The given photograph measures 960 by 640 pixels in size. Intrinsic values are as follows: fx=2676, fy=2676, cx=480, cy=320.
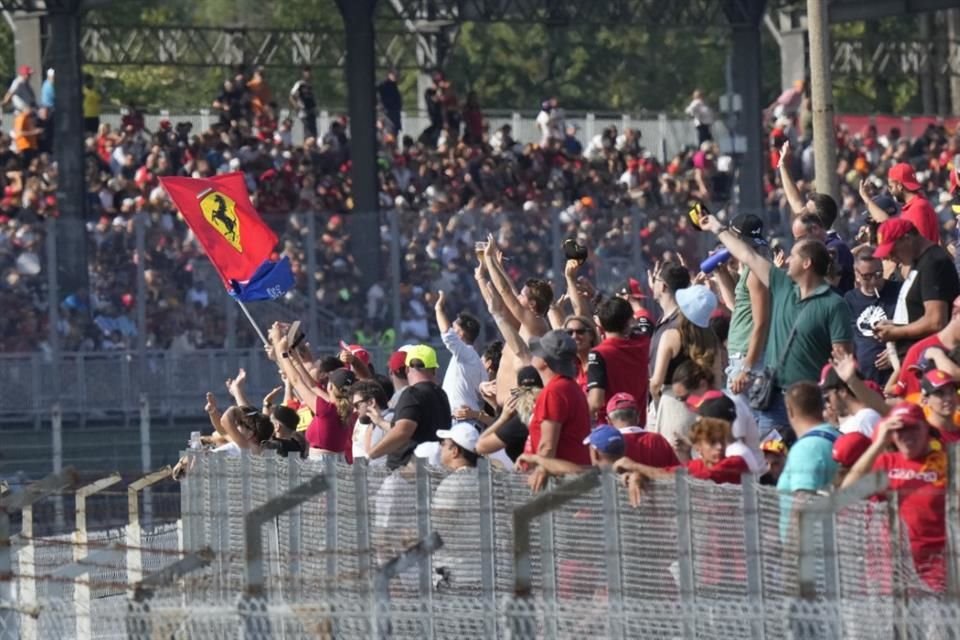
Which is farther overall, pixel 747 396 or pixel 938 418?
pixel 747 396

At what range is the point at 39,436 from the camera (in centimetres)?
2698

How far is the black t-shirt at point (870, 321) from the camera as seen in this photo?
494 inches

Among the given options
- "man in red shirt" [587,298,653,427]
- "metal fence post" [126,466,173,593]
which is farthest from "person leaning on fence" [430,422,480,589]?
"metal fence post" [126,466,173,593]

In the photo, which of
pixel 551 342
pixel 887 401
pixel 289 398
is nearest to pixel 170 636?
pixel 551 342

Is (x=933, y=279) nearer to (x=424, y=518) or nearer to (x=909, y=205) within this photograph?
(x=909, y=205)

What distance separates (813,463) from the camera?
9.66 meters

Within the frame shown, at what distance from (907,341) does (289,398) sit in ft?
21.2

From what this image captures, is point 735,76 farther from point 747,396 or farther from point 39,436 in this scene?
point 747,396

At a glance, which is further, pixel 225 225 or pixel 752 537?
pixel 225 225

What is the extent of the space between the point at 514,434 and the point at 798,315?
1431 millimetres

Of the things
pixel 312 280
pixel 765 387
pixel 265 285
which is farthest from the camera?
pixel 312 280

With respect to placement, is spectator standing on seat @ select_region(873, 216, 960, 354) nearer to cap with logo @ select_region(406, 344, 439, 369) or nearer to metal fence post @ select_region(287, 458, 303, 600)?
metal fence post @ select_region(287, 458, 303, 600)

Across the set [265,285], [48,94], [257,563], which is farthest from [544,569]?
[48,94]

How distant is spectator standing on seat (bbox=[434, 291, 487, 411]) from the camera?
14.9 meters
